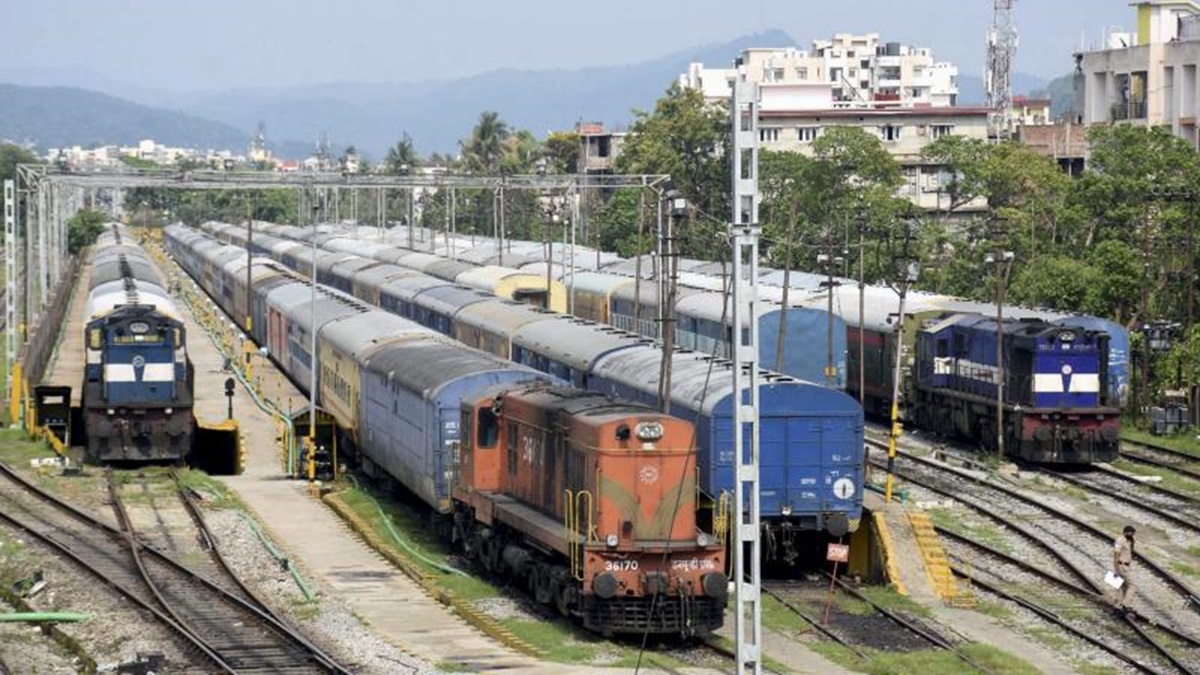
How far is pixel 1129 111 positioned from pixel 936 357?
5309 centimetres

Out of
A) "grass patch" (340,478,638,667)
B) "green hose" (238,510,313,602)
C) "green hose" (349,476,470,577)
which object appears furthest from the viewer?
"green hose" (349,476,470,577)

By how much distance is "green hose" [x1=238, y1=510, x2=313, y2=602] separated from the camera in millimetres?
30500

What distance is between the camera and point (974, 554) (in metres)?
35.1

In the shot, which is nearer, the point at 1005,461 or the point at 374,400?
the point at 374,400

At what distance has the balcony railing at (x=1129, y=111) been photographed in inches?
3900

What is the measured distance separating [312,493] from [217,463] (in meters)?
7.66

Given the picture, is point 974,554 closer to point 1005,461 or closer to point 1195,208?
point 1005,461

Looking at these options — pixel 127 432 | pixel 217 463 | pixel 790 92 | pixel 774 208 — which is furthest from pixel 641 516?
pixel 790 92

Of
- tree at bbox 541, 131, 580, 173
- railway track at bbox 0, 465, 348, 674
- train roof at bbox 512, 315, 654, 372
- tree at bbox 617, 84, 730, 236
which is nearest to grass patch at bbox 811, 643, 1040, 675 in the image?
→ railway track at bbox 0, 465, 348, 674

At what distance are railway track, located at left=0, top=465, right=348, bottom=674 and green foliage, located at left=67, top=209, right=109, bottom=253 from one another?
4734 inches

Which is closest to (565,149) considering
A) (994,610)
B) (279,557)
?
(279,557)

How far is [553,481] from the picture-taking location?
27.9 m

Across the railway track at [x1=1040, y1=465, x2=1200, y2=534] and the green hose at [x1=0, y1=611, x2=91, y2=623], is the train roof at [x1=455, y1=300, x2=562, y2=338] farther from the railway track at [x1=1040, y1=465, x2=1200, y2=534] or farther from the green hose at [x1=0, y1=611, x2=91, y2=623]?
the green hose at [x1=0, y1=611, x2=91, y2=623]

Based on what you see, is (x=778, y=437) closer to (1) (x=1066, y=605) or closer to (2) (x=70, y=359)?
(1) (x=1066, y=605)
